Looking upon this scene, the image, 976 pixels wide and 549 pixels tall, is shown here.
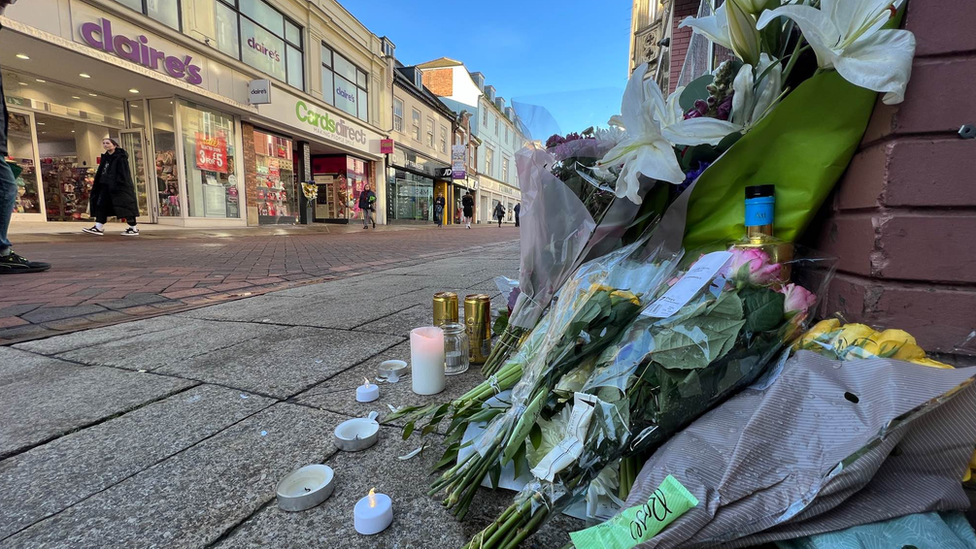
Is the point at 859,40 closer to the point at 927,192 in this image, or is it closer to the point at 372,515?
the point at 927,192

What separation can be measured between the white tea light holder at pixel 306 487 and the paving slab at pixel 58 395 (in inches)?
33.1

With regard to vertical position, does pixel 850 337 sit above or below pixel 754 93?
below

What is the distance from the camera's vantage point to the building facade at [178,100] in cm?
808

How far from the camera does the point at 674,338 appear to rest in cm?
81

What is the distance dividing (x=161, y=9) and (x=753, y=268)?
12624 mm

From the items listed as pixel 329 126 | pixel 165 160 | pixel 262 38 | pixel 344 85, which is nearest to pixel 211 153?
pixel 165 160

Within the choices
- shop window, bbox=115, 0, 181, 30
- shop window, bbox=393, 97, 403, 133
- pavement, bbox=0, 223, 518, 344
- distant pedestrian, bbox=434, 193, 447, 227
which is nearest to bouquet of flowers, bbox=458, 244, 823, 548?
pavement, bbox=0, 223, 518, 344

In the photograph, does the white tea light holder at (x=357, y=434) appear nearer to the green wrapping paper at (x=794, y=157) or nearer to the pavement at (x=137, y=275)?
the green wrapping paper at (x=794, y=157)

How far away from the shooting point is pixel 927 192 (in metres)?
1.00

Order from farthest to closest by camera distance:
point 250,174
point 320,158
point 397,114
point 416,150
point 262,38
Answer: point 416,150 < point 397,114 < point 320,158 < point 262,38 < point 250,174

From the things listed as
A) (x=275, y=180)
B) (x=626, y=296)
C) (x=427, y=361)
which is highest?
(x=275, y=180)

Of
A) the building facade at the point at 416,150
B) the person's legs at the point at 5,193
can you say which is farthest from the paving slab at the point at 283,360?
the building facade at the point at 416,150

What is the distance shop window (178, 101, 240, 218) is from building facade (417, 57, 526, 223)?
17251 millimetres

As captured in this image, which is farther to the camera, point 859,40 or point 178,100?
point 178,100
